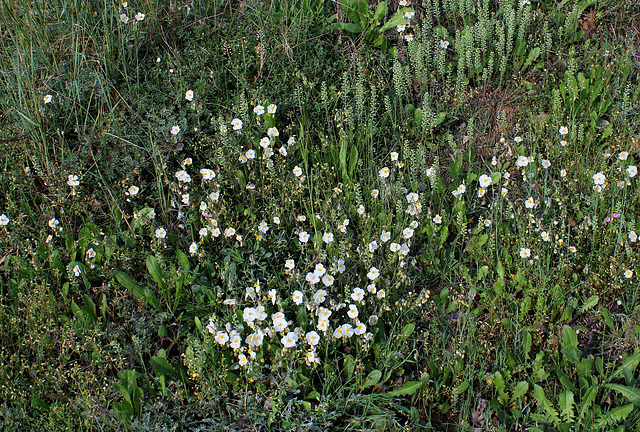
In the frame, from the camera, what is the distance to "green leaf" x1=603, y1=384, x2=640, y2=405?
2.47 m

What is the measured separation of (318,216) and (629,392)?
1.87 metres

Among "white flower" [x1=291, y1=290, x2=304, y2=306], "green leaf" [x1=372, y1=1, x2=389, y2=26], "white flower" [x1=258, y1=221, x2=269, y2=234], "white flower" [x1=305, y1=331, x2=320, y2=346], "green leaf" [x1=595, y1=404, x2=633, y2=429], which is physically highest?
"green leaf" [x1=372, y1=1, x2=389, y2=26]

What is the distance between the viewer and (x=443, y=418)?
2.64 meters

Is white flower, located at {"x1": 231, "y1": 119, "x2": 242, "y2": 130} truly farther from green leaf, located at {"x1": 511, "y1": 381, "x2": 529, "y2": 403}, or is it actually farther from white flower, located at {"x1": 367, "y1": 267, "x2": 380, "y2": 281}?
green leaf, located at {"x1": 511, "y1": 381, "x2": 529, "y2": 403}

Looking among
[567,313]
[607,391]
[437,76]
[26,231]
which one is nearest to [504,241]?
[567,313]

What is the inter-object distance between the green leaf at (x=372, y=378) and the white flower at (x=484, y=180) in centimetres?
155

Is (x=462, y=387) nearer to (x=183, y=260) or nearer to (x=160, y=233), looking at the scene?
(x=183, y=260)

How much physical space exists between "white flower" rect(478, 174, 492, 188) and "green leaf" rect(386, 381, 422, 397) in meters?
1.52

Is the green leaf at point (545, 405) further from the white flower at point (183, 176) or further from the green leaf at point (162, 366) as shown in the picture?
the white flower at point (183, 176)

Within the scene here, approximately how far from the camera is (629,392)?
8.13 ft

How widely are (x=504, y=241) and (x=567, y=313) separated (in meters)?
0.57

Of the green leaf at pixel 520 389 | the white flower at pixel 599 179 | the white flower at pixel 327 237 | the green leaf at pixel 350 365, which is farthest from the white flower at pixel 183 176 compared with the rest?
the white flower at pixel 599 179

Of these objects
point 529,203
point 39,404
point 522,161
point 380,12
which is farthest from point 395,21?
point 39,404

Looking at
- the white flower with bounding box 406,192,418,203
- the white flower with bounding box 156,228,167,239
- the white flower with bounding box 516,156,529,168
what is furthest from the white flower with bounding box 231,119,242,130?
the white flower with bounding box 516,156,529,168
